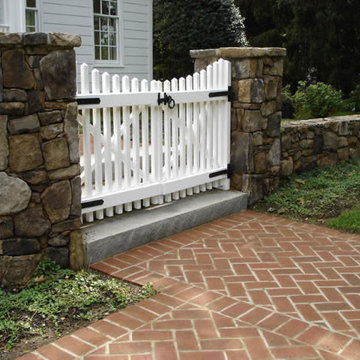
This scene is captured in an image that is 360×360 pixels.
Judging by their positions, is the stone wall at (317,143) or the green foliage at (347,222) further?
the stone wall at (317,143)

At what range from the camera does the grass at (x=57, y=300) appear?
302cm

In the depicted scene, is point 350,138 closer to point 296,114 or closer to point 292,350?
point 296,114

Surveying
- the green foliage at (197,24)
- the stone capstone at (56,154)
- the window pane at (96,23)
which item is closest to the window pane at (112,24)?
the window pane at (96,23)

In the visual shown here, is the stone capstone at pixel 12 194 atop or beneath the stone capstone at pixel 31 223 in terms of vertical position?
atop

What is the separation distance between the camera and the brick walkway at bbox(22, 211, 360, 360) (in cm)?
281

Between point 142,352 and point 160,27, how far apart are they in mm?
12940

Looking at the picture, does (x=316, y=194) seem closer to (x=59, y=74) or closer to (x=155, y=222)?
(x=155, y=222)

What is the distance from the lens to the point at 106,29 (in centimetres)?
1098

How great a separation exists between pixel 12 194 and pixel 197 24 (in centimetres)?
1118

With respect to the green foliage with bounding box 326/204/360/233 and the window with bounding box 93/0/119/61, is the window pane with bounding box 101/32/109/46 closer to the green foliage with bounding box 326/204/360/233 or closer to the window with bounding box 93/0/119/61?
the window with bounding box 93/0/119/61

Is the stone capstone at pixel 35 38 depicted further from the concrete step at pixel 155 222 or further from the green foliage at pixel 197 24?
the green foliage at pixel 197 24

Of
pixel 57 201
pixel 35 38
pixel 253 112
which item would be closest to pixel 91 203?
pixel 57 201

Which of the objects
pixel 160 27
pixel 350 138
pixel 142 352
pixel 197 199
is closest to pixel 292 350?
pixel 142 352

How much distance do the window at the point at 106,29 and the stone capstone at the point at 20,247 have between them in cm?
798
